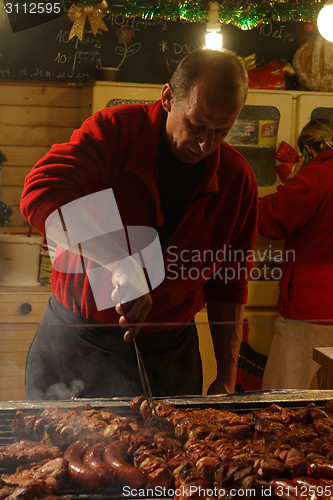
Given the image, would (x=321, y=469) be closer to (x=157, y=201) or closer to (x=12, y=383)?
(x=12, y=383)

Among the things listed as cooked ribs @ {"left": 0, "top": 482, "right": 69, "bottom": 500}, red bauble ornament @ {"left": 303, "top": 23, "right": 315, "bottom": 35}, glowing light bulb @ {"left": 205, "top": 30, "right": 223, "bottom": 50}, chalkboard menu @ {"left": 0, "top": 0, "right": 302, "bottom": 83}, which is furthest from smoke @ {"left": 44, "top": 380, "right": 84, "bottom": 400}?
red bauble ornament @ {"left": 303, "top": 23, "right": 315, "bottom": 35}

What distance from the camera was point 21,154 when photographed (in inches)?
84.0

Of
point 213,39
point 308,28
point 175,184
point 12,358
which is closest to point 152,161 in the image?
point 175,184

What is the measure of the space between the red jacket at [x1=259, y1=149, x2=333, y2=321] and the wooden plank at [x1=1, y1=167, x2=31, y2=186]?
3.21 ft

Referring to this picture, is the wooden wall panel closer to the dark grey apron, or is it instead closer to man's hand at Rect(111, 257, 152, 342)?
the dark grey apron

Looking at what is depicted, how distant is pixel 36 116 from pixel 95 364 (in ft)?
3.95

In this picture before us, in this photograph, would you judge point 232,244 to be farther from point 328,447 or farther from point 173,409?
point 328,447

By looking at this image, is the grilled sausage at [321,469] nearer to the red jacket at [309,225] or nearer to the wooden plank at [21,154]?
the red jacket at [309,225]

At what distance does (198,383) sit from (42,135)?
4.16 feet

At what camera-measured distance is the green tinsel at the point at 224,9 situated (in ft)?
6.33

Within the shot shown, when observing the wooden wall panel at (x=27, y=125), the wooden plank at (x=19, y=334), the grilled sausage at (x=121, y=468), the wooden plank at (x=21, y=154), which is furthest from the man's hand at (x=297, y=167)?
the grilled sausage at (x=121, y=468)

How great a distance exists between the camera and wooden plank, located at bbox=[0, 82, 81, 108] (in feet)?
6.75

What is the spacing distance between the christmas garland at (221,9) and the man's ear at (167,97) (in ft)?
2.24

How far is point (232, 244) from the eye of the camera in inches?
64.3
